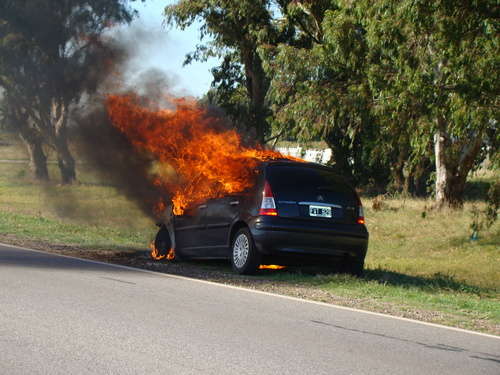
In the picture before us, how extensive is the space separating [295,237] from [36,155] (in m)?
31.9

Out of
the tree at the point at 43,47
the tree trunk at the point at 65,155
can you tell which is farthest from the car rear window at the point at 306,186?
the tree at the point at 43,47

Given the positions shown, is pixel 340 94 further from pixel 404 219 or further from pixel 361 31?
pixel 404 219

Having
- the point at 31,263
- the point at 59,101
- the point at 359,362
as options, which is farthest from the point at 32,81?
the point at 359,362

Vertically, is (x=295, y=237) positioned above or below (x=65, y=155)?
below

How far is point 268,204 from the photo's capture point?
12000 mm

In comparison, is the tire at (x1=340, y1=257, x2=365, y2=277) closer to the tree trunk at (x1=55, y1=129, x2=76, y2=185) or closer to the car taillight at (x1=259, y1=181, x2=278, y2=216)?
the car taillight at (x1=259, y1=181, x2=278, y2=216)

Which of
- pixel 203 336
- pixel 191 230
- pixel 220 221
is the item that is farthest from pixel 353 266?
pixel 203 336

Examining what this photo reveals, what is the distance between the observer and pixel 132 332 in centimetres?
733

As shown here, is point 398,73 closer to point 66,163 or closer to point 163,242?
point 163,242

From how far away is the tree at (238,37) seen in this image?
29.8 meters

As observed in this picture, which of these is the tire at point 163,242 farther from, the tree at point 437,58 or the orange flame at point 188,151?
the tree at point 437,58

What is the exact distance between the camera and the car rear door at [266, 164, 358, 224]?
39.5ft

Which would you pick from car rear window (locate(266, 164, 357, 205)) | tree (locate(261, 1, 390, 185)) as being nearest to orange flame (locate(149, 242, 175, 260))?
car rear window (locate(266, 164, 357, 205))

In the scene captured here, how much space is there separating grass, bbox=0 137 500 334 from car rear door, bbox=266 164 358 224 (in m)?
0.92
